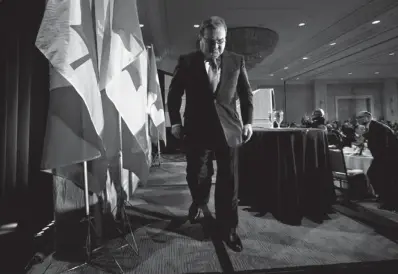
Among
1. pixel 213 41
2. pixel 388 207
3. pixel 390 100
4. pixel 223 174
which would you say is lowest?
pixel 388 207

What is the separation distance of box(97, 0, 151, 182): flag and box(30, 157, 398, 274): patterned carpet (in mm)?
465

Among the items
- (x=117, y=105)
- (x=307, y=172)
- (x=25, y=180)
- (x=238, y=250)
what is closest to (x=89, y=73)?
(x=117, y=105)

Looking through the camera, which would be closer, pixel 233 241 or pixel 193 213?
pixel 233 241

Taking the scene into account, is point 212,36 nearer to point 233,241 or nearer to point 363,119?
point 233,241

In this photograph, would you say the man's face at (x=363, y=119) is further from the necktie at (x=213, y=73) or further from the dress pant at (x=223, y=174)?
the necktie at (x=213, y=73)

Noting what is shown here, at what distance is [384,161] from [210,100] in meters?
1.98

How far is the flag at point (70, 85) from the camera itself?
3.93ft

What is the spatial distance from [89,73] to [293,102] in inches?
598

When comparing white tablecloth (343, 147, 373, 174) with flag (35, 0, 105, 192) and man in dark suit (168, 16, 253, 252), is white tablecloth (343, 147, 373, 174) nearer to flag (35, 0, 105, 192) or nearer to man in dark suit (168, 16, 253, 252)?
man in dark suit (168, 16, 253, 252)

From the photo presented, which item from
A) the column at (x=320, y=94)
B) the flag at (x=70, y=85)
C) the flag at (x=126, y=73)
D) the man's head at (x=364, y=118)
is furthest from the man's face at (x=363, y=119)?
the column at (x=320, y=94)

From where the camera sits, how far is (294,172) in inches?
83.2

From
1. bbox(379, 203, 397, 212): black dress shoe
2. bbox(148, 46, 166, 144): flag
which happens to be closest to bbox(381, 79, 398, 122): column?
bbox(379, 203, 397, 212): black dress shoe

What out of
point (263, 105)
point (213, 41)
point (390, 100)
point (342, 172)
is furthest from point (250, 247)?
point (390, 100)

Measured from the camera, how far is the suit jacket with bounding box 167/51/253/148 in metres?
1.65
